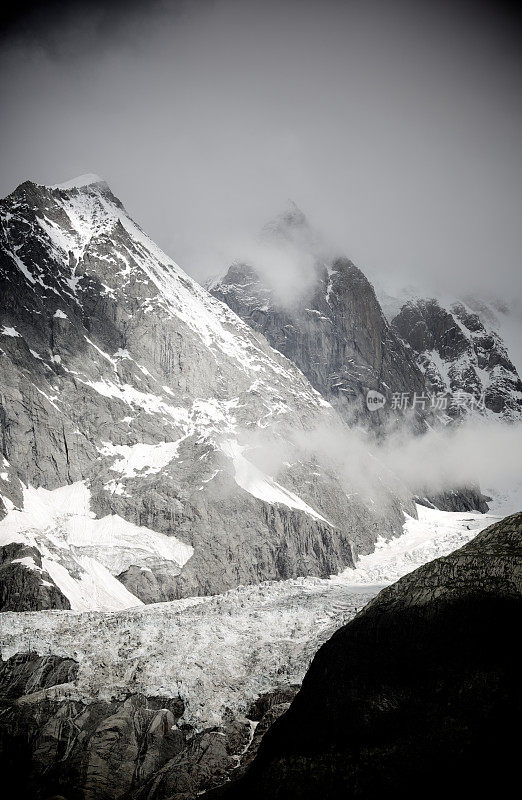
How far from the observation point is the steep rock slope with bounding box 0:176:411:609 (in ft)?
428

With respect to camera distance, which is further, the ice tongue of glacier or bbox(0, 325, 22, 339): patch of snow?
bbox(0, 325, 22, 339): patch of snow

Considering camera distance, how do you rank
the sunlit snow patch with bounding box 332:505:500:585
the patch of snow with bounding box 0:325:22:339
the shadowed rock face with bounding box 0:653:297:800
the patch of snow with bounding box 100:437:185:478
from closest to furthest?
the shadowed rock face with bounding box 0:653:297:800 < the sunlit snow patch with bounding box 332:505:500:585 < the patch of snow with bounding box 100:437:185:478 < the patch of snow with bounding box 0:325:22:339

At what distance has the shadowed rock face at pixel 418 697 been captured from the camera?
27.0m

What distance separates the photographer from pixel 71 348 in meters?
180

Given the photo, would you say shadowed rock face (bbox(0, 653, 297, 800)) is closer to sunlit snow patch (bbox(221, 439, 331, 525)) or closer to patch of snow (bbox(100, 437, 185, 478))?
patch of snow (bbox(100, 437, 185, 478))

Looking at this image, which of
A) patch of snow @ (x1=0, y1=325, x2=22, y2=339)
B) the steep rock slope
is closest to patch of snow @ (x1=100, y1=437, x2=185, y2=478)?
the steep rock slope

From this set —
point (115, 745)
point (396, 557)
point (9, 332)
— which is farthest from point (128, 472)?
point (115, 745)

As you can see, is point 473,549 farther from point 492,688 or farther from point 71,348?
point 71,348

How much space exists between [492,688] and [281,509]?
13609 cm

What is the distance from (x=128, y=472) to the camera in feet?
525

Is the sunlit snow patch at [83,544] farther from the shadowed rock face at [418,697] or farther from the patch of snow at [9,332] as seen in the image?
the shadowed rock face at [418,697]

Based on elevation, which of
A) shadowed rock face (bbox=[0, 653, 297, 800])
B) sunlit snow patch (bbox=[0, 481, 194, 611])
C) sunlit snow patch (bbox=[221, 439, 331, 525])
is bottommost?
shadowed rock face (bbox=[0, 653, 297, 800])

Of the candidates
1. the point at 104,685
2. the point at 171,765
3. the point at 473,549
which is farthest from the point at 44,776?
the point at 473,549

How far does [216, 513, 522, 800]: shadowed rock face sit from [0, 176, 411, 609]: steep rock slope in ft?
251
